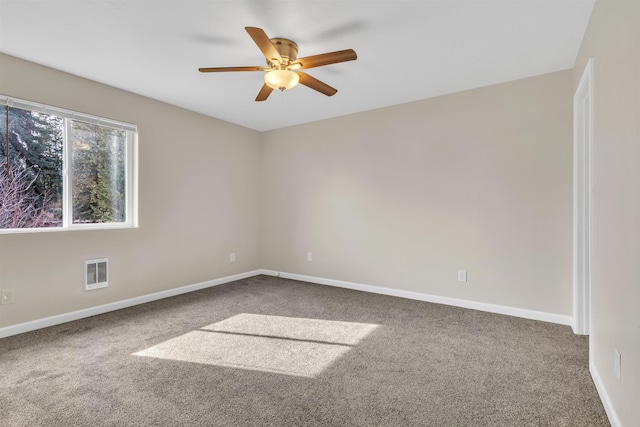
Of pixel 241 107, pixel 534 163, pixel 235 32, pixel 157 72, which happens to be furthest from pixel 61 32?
pixel 534 163

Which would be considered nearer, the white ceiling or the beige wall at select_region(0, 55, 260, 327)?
the white ceiling

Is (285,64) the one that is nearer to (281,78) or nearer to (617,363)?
(281,78)

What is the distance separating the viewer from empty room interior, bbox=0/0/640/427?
178 cm

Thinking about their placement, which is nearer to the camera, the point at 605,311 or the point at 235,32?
the point at 605,311

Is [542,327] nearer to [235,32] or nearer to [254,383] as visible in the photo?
[254,383]

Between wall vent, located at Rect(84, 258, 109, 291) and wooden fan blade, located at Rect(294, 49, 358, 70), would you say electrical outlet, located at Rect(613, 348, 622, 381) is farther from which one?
wall vent, located at Rect(84, 258, 109, 291)

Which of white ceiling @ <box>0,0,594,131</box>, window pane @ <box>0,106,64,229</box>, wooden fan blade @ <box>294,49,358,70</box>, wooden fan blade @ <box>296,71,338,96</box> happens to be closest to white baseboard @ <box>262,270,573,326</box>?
white ceiling @ <box>0,0,594,131</box>

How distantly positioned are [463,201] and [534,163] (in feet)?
2.47

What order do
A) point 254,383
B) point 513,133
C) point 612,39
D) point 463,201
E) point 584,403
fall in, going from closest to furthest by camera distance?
point 612,39
point 584,403
point 254,383
point 513,133
point 463,201

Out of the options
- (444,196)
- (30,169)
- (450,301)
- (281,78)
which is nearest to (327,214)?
(444,196)

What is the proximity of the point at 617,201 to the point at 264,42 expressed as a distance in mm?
2173

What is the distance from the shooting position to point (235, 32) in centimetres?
236

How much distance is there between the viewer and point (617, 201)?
1568mm

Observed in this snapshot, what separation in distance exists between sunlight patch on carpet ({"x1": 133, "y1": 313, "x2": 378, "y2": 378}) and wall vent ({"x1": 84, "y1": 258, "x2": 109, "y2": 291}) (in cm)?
129
